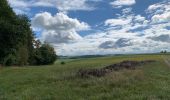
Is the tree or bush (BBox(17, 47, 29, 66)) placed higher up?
the tree

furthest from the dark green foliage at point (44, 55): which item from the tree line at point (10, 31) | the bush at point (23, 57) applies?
the tree line at point (10, 31)

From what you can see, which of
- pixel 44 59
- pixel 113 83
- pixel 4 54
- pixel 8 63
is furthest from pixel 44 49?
pixel 113 83

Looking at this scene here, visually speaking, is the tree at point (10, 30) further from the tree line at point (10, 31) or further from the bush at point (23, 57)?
the bush at point (23, 57)

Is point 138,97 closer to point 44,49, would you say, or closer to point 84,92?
point 84,92

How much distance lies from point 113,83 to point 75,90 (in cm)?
290

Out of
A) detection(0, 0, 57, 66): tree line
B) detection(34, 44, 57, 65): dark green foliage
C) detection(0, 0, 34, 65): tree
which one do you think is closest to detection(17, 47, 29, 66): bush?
detection(34, 44, 57, 65): dark green foliage

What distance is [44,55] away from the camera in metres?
120

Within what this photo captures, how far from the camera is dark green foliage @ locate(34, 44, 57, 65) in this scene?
4564 inches

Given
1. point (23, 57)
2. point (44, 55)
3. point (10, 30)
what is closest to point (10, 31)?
point (10, 30)

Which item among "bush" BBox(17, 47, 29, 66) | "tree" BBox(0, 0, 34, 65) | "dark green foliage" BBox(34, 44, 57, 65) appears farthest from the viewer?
"dark green foliage" BBox(34, 44, 57, 65)

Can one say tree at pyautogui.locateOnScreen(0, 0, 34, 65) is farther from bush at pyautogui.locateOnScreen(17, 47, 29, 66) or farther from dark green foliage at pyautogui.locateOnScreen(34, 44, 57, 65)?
dark green foliage at pyautogui.locateOnScreen(34, 44, 57, 65)

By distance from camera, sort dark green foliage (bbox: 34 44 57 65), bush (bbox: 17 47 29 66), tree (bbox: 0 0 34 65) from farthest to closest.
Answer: dark green foliage (bbox: 34 44 57 65) < bush (bbox: 17 47 29 66) < tree (bbox: 0 0 34 65)

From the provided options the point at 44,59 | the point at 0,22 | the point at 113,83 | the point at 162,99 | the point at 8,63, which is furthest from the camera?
the point at 44,59

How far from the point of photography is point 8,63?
79812mm
